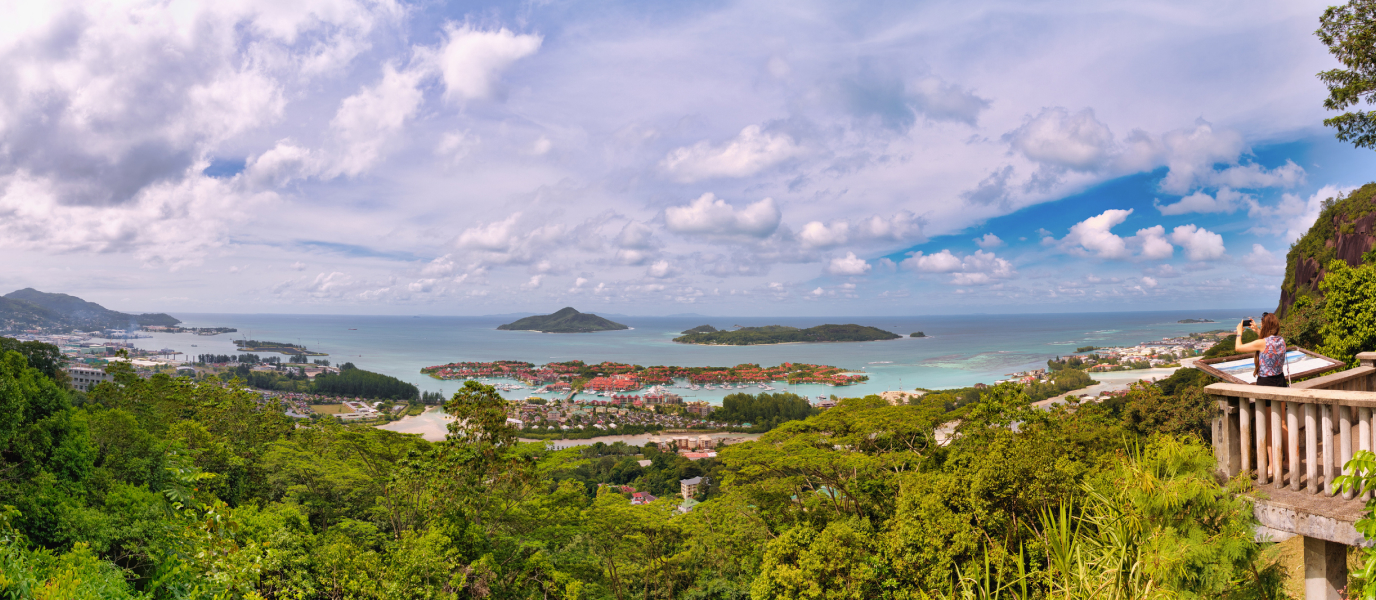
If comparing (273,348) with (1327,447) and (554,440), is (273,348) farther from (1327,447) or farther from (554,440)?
(1327,447)

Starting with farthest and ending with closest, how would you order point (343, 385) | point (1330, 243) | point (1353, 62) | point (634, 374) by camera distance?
point (634, 374), point (343, 385), point (1330, 243), point (1353, 62)

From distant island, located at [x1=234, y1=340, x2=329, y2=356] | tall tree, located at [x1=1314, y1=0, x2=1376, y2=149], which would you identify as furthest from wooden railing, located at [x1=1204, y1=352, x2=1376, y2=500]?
distant island, located at [x1=234, y1=340, x2=329, y2=356]

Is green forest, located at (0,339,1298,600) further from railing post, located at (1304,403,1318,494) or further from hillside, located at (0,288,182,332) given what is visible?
hillside, located at (0,288,182,332)

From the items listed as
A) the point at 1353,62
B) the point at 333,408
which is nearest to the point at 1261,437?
the point at 1353,62

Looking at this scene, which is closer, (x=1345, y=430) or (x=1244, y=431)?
(x=1345, y=430)

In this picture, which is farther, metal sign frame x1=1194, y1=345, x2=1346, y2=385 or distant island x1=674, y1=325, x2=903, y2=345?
distant island x1=674, y1=325, x2=903, y2=345

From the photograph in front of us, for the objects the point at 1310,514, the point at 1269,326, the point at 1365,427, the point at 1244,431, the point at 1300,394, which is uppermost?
the point at 1269,326
